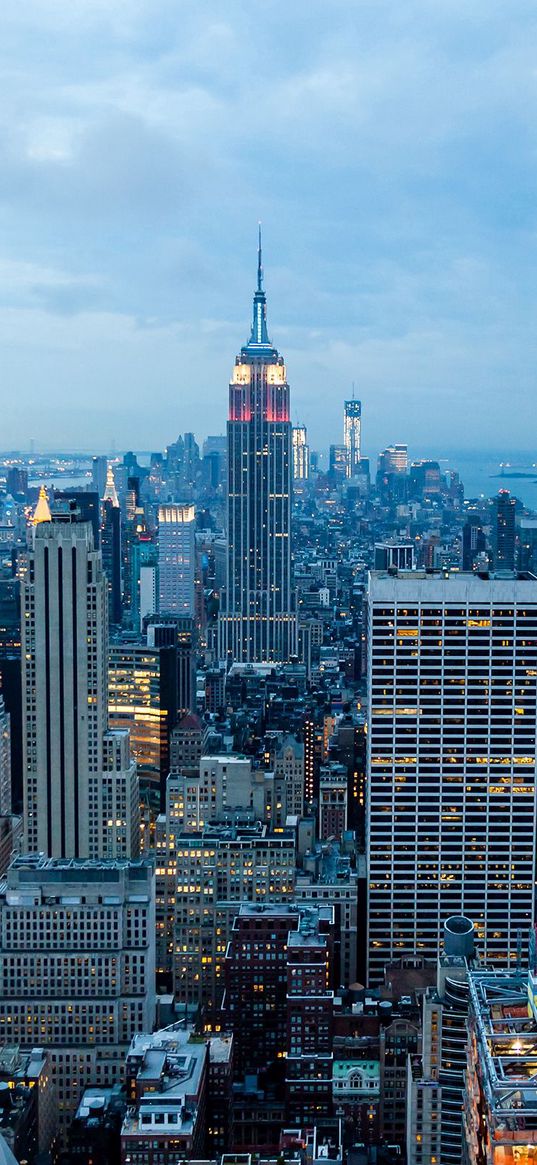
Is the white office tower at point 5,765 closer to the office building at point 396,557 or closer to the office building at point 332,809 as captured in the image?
the office building at point 332,809

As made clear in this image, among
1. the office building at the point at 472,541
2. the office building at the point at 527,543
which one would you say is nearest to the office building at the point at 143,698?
the office building at the point at 527,543

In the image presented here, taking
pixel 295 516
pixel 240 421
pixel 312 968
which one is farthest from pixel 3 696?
pixel 295 516

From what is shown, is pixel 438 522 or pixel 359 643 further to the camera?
pixel 438 522

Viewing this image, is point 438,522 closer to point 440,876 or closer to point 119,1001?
point 440,876

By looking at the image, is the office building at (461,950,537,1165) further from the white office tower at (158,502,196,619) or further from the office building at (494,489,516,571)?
the white office tower at (158,502,196,619)

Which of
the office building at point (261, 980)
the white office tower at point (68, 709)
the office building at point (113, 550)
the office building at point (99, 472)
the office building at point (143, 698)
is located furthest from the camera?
the office building at point (99, 472)

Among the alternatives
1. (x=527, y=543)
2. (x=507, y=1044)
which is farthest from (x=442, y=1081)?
(x=527, y=543)
